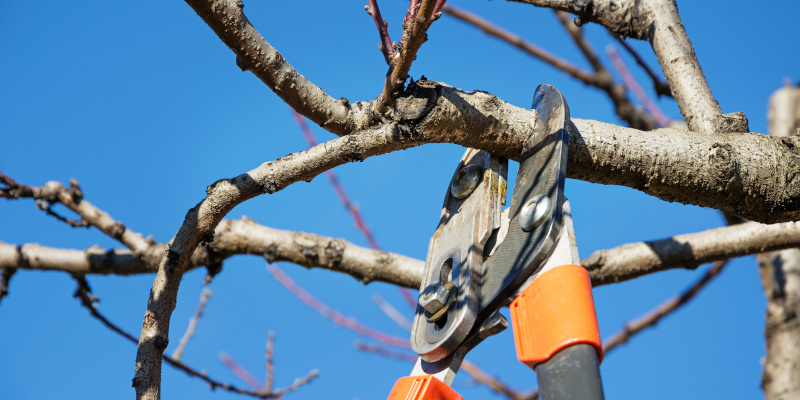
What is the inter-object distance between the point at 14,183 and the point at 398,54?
5.52 feet

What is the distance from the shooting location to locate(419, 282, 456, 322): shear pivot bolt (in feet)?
3.75

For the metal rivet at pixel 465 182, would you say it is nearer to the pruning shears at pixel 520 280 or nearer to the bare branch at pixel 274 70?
the pruning shears at pixel 520 280

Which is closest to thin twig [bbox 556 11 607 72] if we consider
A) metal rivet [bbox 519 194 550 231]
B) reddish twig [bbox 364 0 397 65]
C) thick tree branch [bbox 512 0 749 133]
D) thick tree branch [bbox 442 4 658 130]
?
thick tree branch [bbox 442 4 658 130]

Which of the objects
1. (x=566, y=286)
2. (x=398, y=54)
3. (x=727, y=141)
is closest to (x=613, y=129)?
(x=727, y=141)

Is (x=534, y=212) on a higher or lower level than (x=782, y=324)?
lower

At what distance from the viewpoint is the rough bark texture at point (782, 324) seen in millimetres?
2365

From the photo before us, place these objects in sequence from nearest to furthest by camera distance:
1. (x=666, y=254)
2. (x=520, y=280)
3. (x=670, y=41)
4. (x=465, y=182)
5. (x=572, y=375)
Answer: (x=572, y=375), (x=520, y=280), (x=465, y=182), (x=670, y=41), (x=666, y=254)

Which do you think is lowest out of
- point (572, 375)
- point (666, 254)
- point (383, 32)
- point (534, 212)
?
point (572, 375)

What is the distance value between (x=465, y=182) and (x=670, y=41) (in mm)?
845

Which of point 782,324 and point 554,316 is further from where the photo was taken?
point 782,324

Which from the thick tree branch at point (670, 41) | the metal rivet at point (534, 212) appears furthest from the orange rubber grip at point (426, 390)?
the thick tree branch at point (670, 41)

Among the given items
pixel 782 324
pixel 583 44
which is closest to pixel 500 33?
pixel 583 44

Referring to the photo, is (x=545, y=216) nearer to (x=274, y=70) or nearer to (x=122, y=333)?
Result: (x=274, y=70)

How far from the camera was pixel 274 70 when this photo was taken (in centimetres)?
109
